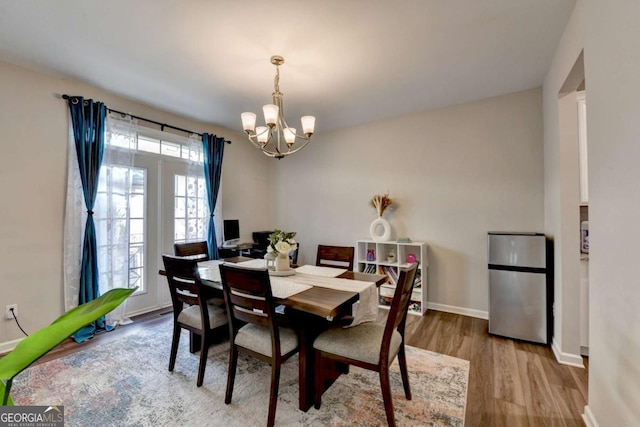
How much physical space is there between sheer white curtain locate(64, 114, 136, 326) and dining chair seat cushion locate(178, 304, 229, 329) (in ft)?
4.80

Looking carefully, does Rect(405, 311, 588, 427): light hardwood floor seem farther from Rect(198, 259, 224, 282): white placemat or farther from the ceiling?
the ceiling

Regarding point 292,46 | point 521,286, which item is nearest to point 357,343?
point 521,286

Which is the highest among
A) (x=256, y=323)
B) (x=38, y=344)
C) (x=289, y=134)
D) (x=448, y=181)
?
(x=289, y=134)

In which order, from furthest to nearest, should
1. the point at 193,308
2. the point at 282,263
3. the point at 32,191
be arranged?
the point at 32,191, the point at 282,263, the point at 193,308

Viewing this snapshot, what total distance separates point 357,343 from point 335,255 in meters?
1.18

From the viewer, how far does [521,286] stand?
2.72m

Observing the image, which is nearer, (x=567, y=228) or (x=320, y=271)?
(x=567, y=228)

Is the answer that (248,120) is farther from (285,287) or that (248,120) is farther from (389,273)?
(389,273)

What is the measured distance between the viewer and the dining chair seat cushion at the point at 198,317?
2.14m

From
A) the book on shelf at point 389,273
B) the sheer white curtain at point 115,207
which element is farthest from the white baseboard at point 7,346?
the book on shelf at point 389,273

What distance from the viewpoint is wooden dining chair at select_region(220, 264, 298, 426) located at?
1.63 meters

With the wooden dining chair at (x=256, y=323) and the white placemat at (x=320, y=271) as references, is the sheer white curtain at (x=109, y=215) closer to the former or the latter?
the wooden dining chair at (x=256, y=323)

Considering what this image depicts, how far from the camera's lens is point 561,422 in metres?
1.68

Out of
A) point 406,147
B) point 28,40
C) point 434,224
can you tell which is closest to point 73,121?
point 28,40
